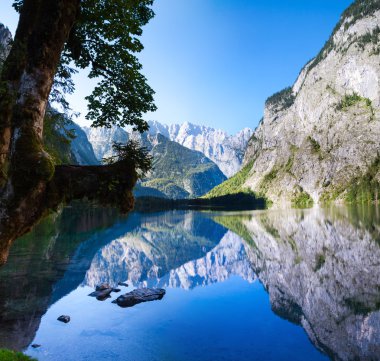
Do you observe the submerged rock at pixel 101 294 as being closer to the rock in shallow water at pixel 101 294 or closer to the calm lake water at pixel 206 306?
the rock in shallow water at pixel 101 294

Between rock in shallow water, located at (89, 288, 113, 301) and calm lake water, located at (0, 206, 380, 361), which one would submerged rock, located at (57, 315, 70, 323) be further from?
rock in shallow water, located at (89, 288, 113, 301)

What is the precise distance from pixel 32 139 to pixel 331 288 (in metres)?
36.0

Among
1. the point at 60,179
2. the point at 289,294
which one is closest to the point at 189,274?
the point at 289,294

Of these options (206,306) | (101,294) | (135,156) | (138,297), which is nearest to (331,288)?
(206,306)

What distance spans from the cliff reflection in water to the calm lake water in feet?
0.37

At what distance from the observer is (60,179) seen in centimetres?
820

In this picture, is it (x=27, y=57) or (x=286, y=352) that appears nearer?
(x=27, y=57)

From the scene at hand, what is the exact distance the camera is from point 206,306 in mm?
33531

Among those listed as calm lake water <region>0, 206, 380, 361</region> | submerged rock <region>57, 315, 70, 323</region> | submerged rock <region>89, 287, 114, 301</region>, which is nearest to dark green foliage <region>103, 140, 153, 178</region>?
calm lake water <region>0, 206, 380, 361</region>

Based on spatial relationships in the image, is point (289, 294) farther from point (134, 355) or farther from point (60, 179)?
point (60, 179)

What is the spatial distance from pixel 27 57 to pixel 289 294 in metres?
35.0

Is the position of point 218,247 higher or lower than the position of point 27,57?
lower

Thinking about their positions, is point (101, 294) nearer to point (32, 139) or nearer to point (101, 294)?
point (101, 294)

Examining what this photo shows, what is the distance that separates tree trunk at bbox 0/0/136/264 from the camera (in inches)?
291
